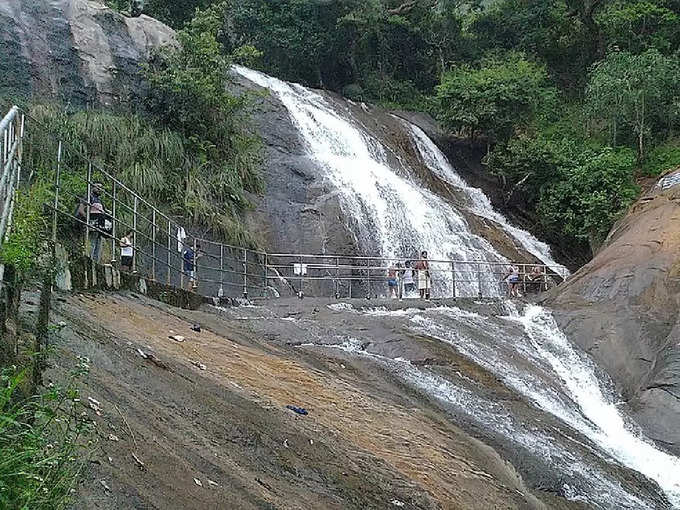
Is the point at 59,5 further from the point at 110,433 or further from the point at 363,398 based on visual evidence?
the point at 110,433

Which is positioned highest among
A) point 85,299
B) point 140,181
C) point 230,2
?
point 230,2

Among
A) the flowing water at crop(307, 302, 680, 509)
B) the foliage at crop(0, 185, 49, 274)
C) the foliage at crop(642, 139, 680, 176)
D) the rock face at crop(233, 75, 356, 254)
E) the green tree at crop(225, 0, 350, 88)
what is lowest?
the flowing water at crop(307, 302, 680, 509)

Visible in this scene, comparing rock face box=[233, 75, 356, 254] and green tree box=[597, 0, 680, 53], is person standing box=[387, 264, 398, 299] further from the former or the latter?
green tree box=[597, 0, 680, 53]

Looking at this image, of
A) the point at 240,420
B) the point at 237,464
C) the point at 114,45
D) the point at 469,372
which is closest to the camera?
the point at 237,464

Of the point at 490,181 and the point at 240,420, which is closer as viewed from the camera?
the point at 240,420

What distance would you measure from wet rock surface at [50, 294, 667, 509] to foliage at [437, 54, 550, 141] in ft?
61.6

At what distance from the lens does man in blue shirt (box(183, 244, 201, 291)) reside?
13.0 m

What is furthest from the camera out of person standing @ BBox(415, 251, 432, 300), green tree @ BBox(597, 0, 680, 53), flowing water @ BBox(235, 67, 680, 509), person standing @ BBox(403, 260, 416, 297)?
green tree @ BBox(597, 0, 680, 53)

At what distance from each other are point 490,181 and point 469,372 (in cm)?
1935

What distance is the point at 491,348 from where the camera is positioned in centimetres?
1150

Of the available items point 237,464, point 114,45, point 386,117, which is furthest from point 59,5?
point 237,464

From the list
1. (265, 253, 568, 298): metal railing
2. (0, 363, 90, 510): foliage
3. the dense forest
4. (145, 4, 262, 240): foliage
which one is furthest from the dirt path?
the dense forest

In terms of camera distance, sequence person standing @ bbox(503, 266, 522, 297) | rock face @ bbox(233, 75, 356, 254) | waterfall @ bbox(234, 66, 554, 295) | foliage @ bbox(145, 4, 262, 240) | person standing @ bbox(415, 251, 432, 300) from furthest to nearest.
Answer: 1. waterfall @ bbox(234, 66, 554, 295)
2. rock face @ bbox(233, 75, 356, 254)
3. person standing @ bbox(503, 266, 522, 297)
4. foliage @ bbox(145, 4, 262, 240)
5. person standing @ bbox(415, 251, 432, 300)

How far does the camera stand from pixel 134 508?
323 cm
